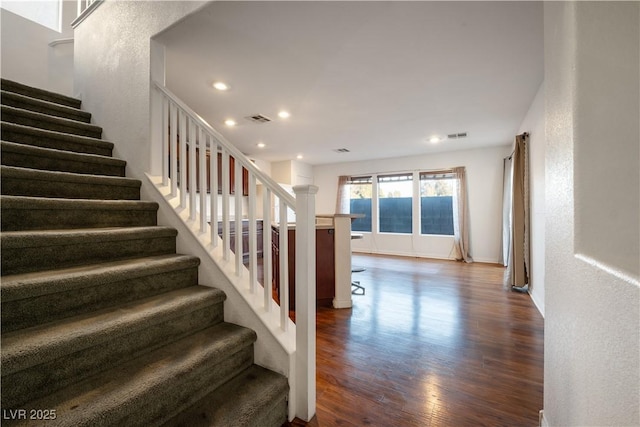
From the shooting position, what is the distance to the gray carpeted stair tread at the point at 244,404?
1122mm

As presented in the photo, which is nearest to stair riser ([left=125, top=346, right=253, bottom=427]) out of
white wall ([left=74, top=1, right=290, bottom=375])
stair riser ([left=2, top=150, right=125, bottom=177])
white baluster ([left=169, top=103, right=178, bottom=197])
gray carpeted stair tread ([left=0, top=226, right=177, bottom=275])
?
white wall ([left=74, top=1, right=290, bottom=375])

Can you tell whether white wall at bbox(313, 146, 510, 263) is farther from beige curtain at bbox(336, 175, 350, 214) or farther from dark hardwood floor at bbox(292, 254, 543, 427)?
dark hardwood floor at bbox(292, 254, 543, 427)

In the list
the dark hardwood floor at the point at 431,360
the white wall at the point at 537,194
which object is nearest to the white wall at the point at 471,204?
the white wall at the point at 537,194

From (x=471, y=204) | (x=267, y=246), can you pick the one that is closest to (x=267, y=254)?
(x=267, y=246)

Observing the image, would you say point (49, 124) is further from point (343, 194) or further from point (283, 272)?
point (343, 194)

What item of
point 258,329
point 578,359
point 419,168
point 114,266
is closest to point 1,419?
point 114,266

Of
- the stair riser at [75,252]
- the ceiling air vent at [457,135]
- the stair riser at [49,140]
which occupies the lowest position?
the stair riser at [75,252]

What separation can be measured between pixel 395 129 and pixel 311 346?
386cm

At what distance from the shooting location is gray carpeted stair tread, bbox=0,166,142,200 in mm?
1558

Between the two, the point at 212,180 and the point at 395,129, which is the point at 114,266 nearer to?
the point at 212,180

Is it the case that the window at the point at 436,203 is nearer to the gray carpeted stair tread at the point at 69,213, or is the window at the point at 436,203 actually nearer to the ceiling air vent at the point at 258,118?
the ceiling air vent at the point at 258,118

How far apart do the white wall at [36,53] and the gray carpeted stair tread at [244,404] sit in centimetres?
478

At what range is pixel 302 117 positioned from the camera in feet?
12.4

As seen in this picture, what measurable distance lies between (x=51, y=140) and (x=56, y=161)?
0.32 m
